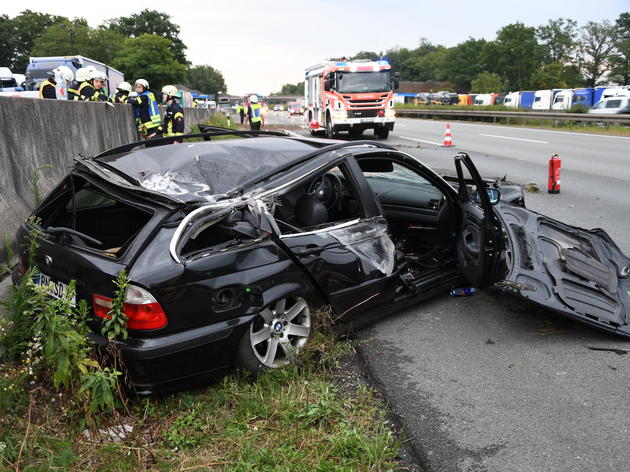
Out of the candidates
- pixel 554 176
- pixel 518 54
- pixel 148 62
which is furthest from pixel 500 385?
pixel 518 54

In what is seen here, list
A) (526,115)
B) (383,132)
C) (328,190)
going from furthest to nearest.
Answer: (526,115), (383,132), (328,190)

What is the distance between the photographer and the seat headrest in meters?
3.73

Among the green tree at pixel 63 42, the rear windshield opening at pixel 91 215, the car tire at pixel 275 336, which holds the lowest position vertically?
the car tire at pixel 275 336

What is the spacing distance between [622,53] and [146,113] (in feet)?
333

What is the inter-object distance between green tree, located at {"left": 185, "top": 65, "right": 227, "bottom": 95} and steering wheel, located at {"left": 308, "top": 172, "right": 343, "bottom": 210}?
533 feet

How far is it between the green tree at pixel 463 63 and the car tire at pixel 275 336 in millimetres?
127710

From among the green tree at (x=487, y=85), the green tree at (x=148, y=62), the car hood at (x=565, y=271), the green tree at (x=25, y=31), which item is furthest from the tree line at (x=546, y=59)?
the car hood at (x=565, y=271)

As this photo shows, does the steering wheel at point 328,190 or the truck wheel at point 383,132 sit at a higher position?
the steering wheel at point 328,190

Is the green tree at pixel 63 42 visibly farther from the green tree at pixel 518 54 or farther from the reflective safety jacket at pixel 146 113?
the reflective safety jacket at pixel 146 113

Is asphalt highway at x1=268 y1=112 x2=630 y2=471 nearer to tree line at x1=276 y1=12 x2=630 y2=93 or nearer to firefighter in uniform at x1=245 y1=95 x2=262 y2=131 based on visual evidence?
firefighter in uniform at x1=245 y1=95 x2=262 y2=131

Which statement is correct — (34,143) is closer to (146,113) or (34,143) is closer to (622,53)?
(146,113)

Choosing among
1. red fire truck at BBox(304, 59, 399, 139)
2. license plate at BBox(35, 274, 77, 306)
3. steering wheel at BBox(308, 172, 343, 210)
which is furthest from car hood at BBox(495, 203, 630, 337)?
red fire truck at BBox(304, 59, 399, 139)

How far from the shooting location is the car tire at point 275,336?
316 cm

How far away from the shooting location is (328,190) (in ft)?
14.1
